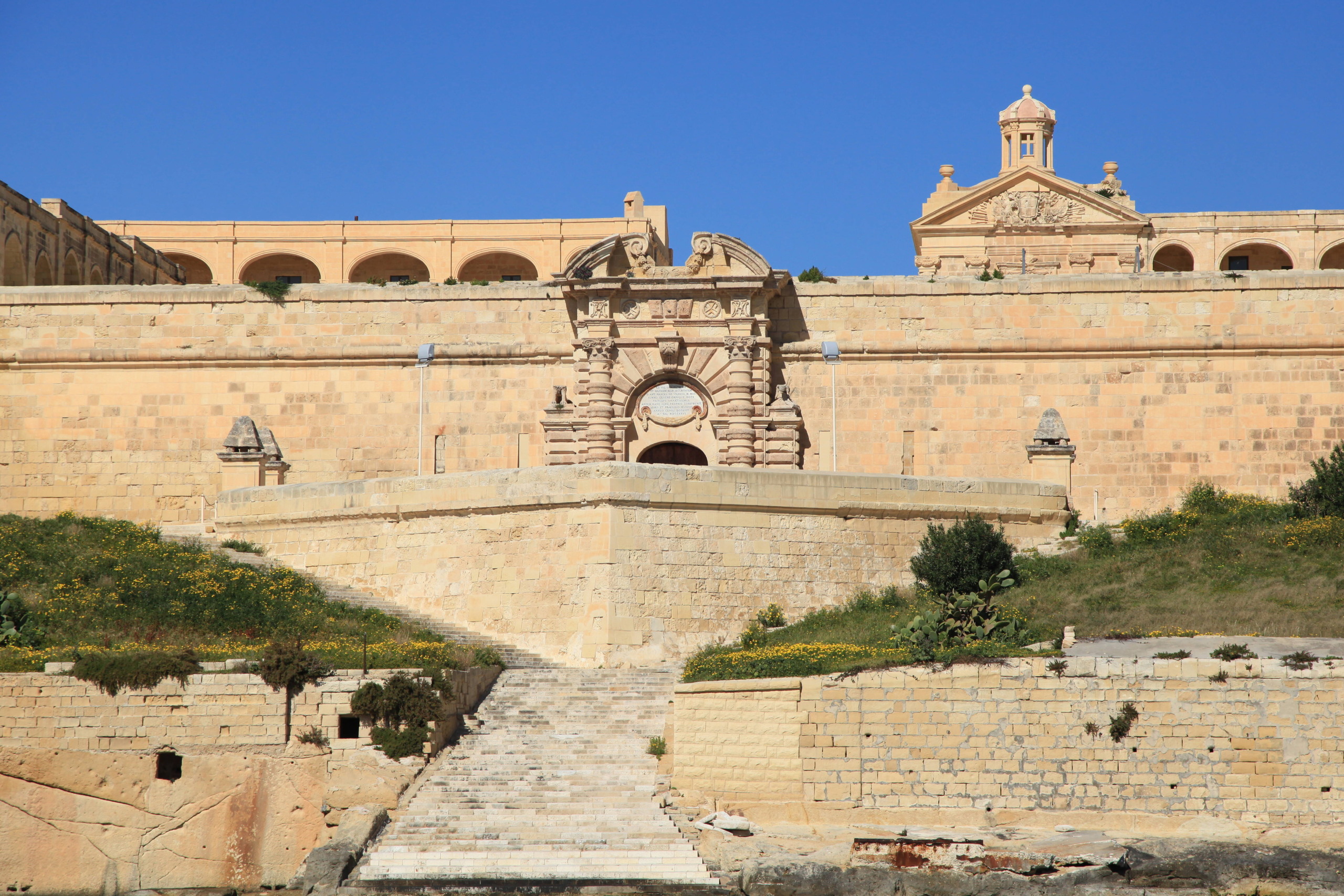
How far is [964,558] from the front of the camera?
22281 millimetres

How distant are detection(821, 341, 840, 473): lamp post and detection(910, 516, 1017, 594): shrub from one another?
841 cm

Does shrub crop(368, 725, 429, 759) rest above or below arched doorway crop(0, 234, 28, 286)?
below

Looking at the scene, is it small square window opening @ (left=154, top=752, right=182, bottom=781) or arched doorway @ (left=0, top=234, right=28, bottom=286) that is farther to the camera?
arched doorway @ (left=0, top=234, right=28, bottom=286)

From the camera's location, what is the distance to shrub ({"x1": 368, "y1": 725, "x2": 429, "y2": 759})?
1888 centimetres

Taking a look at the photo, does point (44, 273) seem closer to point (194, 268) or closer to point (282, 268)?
point (194, 268)

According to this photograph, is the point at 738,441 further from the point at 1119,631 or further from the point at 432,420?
the point at 1119,631

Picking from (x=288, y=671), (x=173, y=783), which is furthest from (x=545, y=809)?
(x=173, y=783)

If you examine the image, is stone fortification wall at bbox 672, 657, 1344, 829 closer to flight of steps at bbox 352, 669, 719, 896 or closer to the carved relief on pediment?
flight of steps at bbox 352, 669, 719, 896

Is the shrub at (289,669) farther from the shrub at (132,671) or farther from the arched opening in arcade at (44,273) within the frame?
the arched opening in arcade at (44,273)

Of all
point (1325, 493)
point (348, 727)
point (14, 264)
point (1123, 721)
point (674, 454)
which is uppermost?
point (14, 264)

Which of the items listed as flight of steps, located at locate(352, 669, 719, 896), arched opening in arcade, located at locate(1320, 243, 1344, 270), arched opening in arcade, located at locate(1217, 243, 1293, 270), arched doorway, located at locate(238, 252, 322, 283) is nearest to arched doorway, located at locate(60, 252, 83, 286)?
arched doorway, located at locate(238, 252, 322, 283)

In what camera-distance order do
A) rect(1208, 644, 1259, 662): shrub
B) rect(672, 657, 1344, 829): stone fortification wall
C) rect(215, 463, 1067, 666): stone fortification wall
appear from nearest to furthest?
rect(672, 657, 1344, 829): stone fortification wall < rect(1208, 644, 1259, 662): shrub < rect(215, 463, 1067, 666): stone fortification wall

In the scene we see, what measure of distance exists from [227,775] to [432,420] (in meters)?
13.6

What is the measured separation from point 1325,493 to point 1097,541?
3306mm
